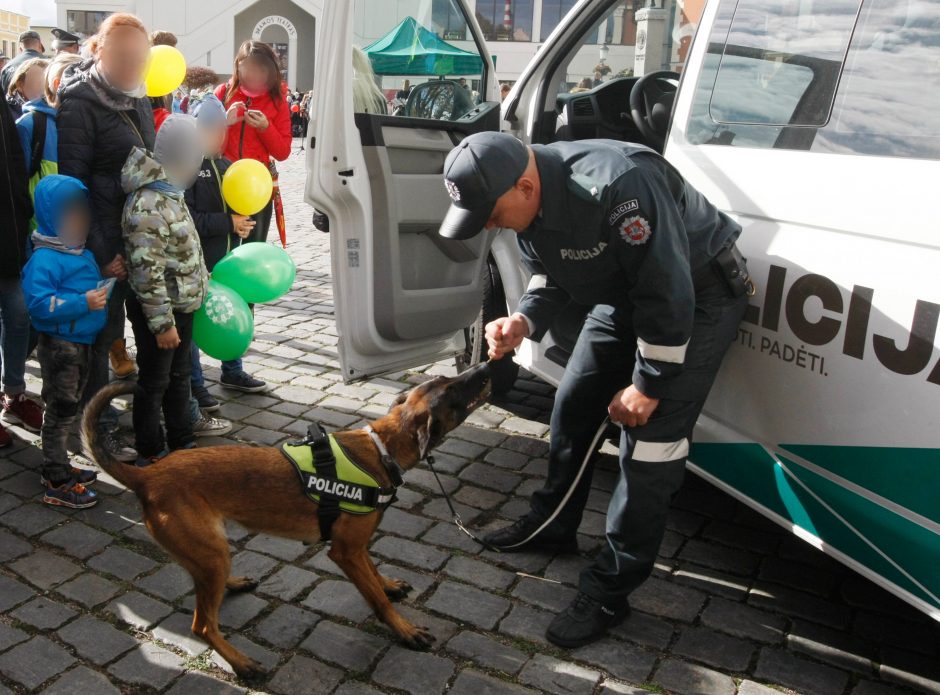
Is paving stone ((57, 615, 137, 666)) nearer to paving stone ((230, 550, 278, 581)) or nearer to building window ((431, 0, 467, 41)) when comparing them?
paving stone ((230, 550, 278, 581))

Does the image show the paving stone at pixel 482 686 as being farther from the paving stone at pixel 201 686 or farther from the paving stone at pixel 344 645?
the paving stone at pixel 201 686

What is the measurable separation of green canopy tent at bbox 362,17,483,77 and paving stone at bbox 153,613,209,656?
285 centimetres

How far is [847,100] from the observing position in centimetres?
264

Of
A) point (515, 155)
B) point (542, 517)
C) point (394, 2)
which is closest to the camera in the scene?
point (515, 155)

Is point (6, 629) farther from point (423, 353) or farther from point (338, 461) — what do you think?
point (423, 353)

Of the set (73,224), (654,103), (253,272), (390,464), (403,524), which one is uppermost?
(654,103)

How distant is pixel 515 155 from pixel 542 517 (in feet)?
5.23

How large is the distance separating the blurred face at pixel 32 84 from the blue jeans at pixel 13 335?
168 centimetres

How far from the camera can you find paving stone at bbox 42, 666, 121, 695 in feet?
8.45

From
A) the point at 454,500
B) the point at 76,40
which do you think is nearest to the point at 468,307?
the point at 454,500

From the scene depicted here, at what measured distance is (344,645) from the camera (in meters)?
2.83

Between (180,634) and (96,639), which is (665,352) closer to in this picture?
(180,634)

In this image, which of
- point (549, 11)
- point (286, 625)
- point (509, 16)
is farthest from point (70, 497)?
point (509, 16)

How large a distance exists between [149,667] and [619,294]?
6.49 feet
